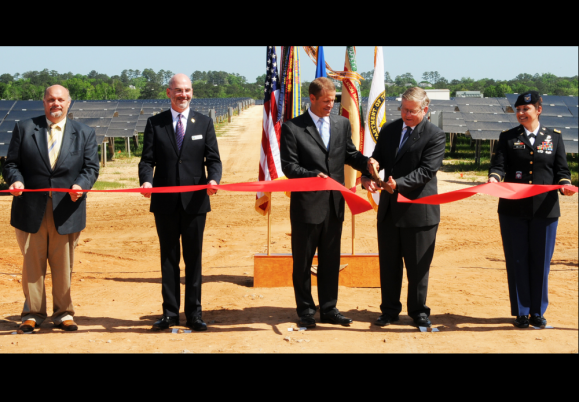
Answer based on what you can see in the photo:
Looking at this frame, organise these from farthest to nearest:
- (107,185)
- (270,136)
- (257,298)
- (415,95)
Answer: (107,185) < (270,136) < (257,298) < (415,95)

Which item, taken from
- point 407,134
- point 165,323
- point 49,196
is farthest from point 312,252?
point 49,196

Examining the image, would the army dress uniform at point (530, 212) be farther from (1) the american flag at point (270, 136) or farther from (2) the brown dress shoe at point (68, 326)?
(2) the brown dress shoe at point (68, 326)

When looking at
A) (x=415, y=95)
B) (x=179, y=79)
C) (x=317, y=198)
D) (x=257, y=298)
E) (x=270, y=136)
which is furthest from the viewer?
(x=270, y=136)

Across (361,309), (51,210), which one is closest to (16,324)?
(51,210)

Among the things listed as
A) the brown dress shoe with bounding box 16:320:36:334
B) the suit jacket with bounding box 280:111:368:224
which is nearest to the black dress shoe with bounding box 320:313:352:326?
the suit jacket with bounding box 280:111:368:224

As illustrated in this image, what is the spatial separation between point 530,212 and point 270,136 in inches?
123

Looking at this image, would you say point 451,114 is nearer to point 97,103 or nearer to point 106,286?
point 97,103

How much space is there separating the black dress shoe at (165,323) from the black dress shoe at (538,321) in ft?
10.5

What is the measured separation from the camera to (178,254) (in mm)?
5164

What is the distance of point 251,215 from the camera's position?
11.6 m

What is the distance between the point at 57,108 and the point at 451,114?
65.8 feet

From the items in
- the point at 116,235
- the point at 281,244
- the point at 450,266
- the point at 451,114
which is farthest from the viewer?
the point at 451,114

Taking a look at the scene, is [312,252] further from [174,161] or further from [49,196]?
[49,196]

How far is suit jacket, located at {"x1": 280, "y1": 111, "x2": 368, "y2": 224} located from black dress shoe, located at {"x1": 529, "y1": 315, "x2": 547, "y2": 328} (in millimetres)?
1957
